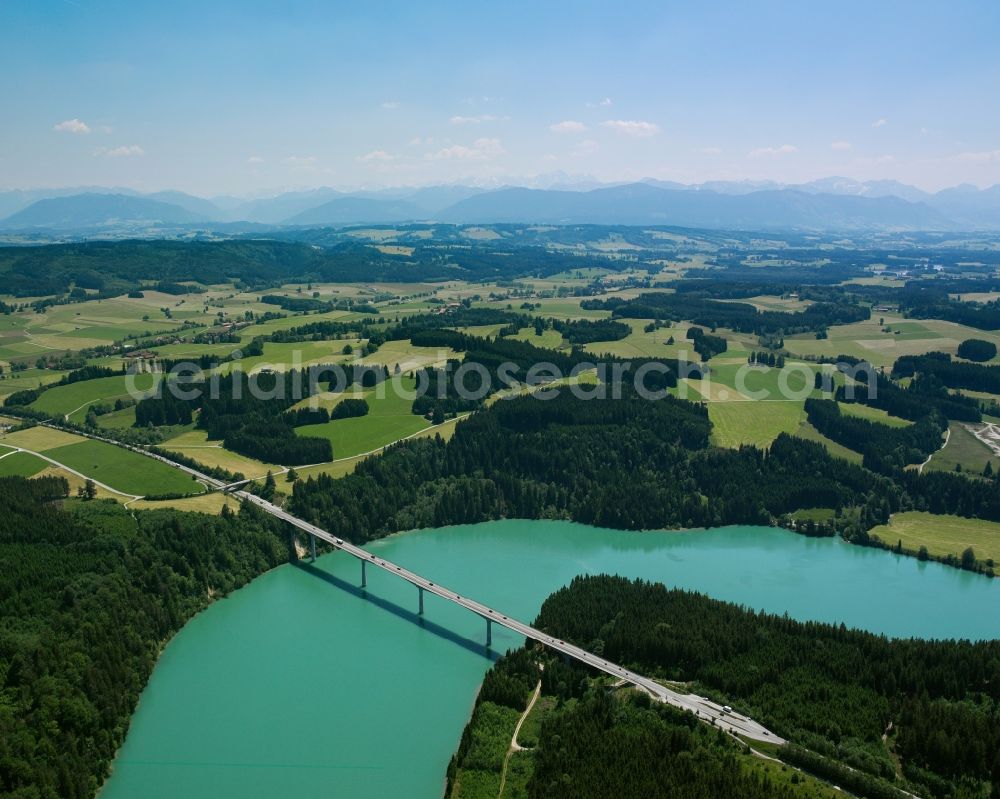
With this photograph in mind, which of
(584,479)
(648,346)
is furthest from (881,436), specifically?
(648,346)

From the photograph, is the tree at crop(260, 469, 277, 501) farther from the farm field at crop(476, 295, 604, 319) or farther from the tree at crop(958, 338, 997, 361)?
the tree at crop(958, 338, 997, 361)

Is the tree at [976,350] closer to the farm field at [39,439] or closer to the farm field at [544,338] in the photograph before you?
the farm field at [544,338]

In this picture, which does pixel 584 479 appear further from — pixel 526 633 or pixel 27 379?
pixel 27 379

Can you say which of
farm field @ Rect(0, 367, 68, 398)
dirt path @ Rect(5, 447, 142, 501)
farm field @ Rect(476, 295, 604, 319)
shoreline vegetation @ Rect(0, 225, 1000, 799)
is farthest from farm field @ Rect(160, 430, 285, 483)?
farm field @ Rect(476, 295, 604, 319)

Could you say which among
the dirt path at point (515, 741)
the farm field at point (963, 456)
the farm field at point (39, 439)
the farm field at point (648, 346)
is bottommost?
the dirt path at point (515, 741)

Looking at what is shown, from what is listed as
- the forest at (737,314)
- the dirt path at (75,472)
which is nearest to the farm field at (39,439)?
the dirt path at (75,472)

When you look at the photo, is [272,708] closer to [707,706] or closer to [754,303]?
[707,706]
